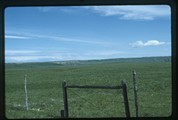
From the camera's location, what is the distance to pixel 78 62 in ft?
11.1

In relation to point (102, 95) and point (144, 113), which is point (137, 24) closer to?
point (144, 113)

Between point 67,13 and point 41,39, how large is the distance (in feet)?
1.09

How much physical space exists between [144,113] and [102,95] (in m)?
1.47

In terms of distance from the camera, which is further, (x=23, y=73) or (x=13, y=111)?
(x=23, y=73)

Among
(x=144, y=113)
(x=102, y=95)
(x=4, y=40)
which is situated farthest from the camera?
(x=102, y=95)

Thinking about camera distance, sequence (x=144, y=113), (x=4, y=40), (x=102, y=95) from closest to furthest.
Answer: (x=4, y=40), (x=144, y=113), (x=102, y=95)

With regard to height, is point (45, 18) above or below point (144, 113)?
above

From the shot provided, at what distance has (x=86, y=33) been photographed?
11.2 feet

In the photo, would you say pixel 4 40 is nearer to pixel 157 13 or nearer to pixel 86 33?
pixel 86 33
